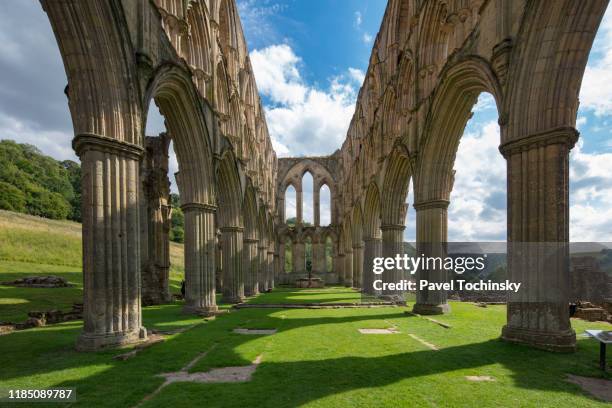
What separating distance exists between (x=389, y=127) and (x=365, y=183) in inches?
270

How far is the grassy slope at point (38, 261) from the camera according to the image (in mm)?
15050

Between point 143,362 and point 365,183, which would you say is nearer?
point 143,362

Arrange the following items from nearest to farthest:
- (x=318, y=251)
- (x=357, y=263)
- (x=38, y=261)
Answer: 1. (x=357, y=263)
2. (x=38, y=261)
3. (x=318, y=251)

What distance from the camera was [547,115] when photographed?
23.0 ft

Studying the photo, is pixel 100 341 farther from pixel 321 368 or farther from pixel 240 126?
pixel 240 126

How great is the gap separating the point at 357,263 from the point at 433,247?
1612 cm

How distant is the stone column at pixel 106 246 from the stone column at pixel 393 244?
40.6ft

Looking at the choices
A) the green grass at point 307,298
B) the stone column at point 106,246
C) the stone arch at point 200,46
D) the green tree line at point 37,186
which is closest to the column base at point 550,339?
the stone column at point 106,246

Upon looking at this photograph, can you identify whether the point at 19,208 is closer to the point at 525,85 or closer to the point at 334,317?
the point at 334,317

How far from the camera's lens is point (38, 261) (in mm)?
29078

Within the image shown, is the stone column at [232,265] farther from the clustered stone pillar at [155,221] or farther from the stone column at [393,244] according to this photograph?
the stone column at [393,244]

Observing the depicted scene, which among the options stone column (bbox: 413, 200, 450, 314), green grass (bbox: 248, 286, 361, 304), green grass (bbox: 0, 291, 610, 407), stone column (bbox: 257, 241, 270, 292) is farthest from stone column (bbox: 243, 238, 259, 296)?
green grass (bbox: 0, 291, 610, 407)

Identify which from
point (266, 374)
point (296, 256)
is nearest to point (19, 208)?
point (296, 256)

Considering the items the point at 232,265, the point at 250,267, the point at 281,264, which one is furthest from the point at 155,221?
the point at 281,264
